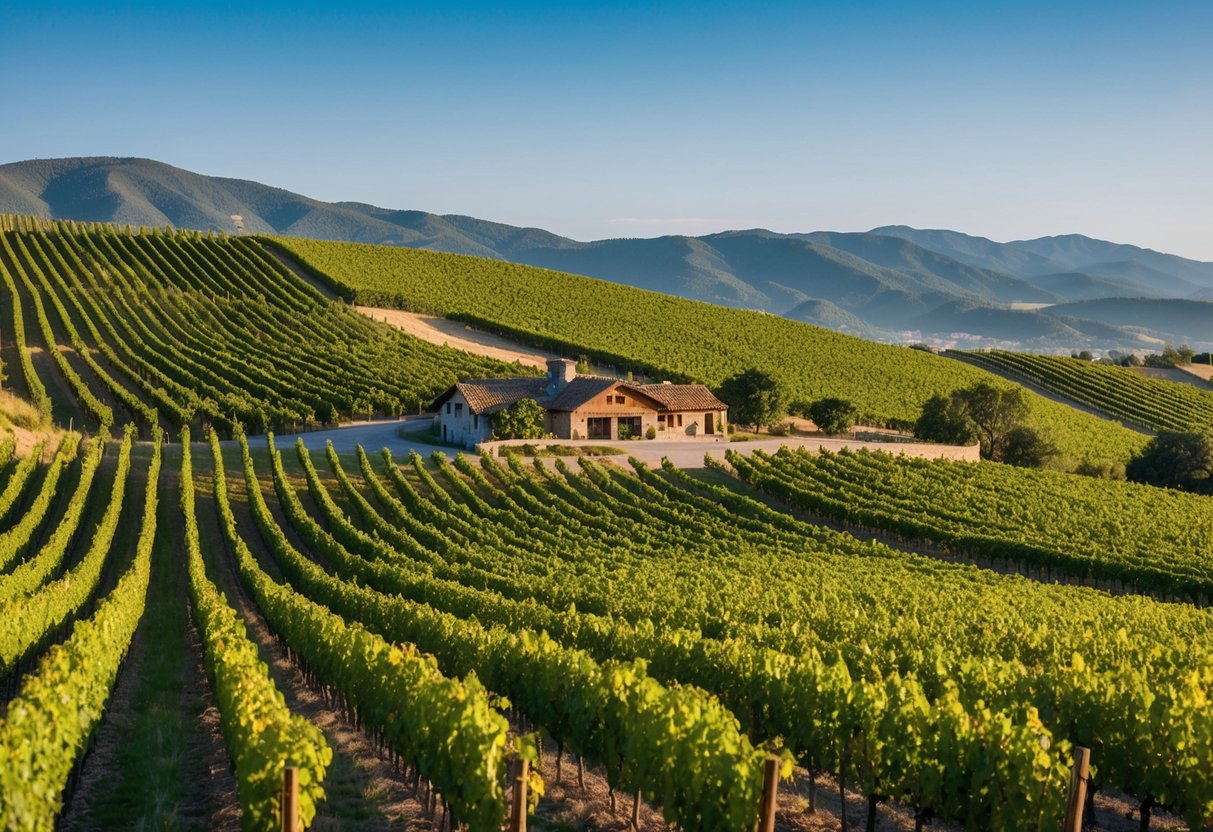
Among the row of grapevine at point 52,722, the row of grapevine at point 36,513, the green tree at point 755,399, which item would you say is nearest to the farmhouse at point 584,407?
the green tree at point 755,399

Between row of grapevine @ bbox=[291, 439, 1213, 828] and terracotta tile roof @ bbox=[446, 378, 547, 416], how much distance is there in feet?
43.7

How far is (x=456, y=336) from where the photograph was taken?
3880 inches

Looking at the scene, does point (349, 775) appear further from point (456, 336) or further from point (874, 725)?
point (456, 336)

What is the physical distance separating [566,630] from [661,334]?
288ft

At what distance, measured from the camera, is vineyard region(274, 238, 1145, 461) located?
90500 mm

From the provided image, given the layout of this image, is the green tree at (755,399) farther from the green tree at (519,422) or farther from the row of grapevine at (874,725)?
the row of grapevine at (874,725)

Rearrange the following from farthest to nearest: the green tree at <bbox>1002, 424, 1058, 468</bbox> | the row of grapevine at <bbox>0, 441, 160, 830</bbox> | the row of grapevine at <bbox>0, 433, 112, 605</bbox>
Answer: the green tree at <bbox>1002, 424, 1058, 468</bbox> → the row of grapevine at <bbox>0, 433, 112, 605</bbox> → the row of grapevine at <bbox>0, 441, 160, 830</bbox>

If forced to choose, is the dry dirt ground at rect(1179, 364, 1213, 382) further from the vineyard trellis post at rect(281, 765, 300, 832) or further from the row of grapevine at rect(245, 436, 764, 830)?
the vineyard trellis post at rect(281, 765, 300, 832)

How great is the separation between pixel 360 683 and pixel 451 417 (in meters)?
49.0

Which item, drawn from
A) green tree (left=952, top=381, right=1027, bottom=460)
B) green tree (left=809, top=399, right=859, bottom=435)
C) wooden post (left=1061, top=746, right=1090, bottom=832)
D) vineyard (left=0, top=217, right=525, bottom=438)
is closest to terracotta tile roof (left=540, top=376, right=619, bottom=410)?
vineyard (left=0, top=217, right=525, bottom=438)

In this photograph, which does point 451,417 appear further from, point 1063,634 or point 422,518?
point 1063,634

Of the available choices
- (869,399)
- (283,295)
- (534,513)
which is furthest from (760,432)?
(283,295)

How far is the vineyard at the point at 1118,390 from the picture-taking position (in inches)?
4072

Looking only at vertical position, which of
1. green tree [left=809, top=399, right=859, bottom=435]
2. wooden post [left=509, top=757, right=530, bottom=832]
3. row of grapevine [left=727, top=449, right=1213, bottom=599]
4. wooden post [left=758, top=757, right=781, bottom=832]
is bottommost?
row of grapevine [left=727, top=449, right=1213, bottom=599]
